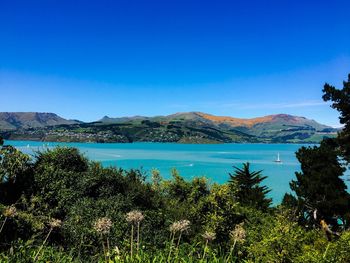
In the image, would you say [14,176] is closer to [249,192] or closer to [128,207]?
[128,207]

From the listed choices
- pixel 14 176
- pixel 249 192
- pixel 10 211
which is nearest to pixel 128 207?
pixel 14 176

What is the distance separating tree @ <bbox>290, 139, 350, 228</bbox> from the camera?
2530 centimetres

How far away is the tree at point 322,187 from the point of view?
2530 centimetres

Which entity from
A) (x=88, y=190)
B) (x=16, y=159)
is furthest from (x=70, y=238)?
(x=16, y=159)

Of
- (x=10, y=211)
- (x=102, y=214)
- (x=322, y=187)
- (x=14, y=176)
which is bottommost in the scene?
(x=102, y=214)

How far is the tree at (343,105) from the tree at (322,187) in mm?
1053

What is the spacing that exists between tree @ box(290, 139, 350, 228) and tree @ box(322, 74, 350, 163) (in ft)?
3.46

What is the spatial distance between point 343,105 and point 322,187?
255 inches

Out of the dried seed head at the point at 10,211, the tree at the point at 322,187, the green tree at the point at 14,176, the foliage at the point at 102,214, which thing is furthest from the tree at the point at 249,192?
the dried seed head at the point at 10,211

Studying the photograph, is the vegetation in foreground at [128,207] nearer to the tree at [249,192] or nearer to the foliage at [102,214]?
the foliage at [102,214]

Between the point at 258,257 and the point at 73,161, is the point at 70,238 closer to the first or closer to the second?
the point at 73,161

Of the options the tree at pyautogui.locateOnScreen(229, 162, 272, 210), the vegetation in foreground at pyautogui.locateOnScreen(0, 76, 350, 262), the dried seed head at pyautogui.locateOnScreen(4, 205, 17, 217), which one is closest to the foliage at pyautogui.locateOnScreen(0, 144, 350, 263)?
the vegetation in foreground at pyautogui.locateOnScreen(0, 76, 350, 262)

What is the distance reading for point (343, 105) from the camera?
2581 cm

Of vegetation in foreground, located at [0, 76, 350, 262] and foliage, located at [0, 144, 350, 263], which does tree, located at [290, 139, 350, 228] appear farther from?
foliage, located at [0, 144, 350, 263]
